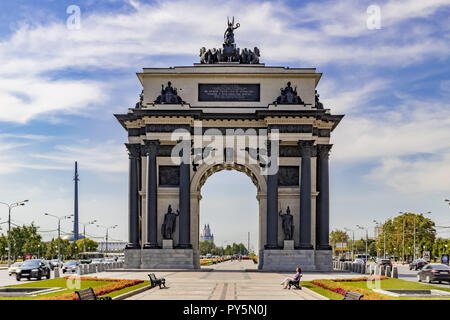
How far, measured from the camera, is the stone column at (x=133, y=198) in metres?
57.9

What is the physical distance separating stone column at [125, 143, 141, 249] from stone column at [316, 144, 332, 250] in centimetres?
1634

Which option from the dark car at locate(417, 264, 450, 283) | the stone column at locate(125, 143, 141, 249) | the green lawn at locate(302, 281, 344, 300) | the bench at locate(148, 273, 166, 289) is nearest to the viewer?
the green lawn at locate(302, 281, 344, 300)

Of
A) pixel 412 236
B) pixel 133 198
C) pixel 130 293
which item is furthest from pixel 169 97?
pixel 412 236

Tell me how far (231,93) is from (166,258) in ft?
51.4

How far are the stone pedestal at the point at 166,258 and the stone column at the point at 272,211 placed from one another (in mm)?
6799

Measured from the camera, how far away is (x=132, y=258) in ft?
187

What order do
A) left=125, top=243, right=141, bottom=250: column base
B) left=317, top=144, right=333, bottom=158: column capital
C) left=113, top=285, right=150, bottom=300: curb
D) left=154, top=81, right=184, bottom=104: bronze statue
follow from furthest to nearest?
left=317, top=144, right=333, bottom=158: column capital, left=125, top=243, right=141, bottom=250: column base, left=154, top=81, right=184, bottom=104: bronze statue, left=113, top=285, right=150, bottom=300: curb

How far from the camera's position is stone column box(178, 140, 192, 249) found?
56.1 metres

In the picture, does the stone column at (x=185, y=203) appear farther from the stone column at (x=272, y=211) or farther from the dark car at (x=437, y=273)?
the dark car at (x=437, y=273)

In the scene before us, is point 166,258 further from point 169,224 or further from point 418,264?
point 418,264

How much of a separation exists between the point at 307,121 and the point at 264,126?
12.5 ft

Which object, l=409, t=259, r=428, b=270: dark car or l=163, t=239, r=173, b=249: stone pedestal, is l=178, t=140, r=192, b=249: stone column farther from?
l=409, t=259, r=428, b=270: dark car

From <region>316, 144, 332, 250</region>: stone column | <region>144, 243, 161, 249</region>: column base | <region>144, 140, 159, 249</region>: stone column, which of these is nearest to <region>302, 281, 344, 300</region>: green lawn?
<region>316, 144, 332, 250</region>: stone column
